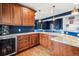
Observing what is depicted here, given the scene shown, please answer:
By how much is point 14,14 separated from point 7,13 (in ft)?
1.34

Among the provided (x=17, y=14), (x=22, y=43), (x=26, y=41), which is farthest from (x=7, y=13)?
(x=26, y=41)

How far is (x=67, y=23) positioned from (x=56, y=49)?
14.9 ft

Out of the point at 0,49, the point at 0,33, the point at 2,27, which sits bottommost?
the point at 0,49

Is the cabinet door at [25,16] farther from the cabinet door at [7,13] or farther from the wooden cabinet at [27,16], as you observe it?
the cabinet door at [7,13]

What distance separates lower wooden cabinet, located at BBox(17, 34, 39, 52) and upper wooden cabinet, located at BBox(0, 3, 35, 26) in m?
0.71

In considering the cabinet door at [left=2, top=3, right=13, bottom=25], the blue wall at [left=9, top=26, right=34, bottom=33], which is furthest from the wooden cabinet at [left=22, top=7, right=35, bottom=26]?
the cabinet door at [left=2, top=3, right=13, bottom=25]

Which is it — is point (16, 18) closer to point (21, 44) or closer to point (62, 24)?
point (21, 44)

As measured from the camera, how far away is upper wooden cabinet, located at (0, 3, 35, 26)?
133 inches

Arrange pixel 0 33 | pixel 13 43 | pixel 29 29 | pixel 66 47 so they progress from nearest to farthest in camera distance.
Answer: pixel 66 47
pixel 0 33
pixel 13 43
pixel 29 29

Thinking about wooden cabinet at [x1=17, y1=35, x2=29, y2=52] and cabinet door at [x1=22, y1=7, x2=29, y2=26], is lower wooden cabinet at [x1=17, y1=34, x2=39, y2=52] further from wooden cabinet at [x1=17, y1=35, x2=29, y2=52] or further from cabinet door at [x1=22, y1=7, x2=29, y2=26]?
cabinet door at [x1=22, y1=7, x2=29, y2=26]

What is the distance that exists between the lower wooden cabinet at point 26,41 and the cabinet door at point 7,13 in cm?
82

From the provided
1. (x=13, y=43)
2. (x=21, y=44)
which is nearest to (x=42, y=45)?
(x=21, y=44)

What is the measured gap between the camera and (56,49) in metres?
2.48

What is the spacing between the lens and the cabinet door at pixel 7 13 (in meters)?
3.37
